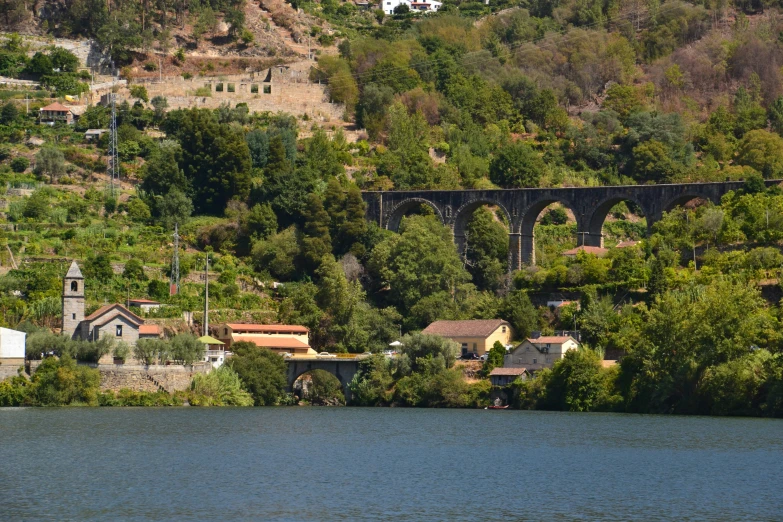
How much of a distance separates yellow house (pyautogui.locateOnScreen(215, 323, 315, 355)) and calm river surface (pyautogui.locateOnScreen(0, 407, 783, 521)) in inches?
541

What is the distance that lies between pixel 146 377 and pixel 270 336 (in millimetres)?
9829

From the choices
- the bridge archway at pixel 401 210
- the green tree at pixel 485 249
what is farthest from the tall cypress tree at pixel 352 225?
the green tree at pixel 485 249

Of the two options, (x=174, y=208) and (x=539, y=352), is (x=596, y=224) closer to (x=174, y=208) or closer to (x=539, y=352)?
(x=539, y=352)

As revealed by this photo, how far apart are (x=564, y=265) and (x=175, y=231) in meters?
24.5

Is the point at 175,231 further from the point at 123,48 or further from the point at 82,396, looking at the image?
the point at 123,48

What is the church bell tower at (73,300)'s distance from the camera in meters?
85.0

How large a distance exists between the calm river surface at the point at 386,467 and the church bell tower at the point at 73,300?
10.9 meters

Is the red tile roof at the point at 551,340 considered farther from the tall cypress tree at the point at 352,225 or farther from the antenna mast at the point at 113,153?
the antenna mast at the point at 113,153

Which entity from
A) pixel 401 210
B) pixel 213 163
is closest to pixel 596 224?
pixel 401 210

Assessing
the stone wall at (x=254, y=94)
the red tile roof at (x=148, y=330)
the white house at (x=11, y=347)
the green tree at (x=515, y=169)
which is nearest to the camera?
the white house at (x=11, y=347)

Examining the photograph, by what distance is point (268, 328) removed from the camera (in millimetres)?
90188

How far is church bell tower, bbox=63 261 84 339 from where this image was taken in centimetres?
8500

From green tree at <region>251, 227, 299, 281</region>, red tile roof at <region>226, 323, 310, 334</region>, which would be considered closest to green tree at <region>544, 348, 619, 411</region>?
red tile roof at <region>226, 323, 310, 334</region>

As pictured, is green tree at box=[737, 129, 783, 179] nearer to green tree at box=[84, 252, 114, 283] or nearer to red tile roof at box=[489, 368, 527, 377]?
red tile roof at box=[489, 368, 527, 377]
